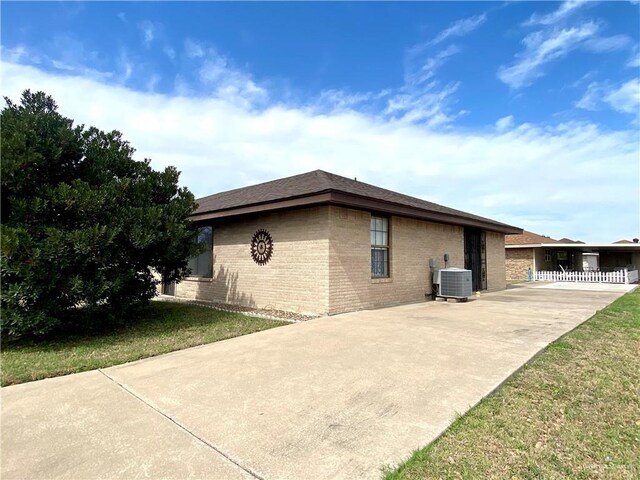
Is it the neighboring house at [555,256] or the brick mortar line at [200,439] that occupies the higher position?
the neighboring house at [555,256]

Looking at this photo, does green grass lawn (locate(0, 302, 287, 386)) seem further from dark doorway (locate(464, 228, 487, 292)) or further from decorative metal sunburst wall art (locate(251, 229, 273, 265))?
dark doorway (locate(464, 228, 487, 292))

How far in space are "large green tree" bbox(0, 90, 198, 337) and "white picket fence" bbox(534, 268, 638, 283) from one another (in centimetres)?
2499

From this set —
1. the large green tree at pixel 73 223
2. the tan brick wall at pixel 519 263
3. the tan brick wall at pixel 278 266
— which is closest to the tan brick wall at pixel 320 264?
the tan brick wall at pixel 278 266

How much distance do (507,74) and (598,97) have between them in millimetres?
2994

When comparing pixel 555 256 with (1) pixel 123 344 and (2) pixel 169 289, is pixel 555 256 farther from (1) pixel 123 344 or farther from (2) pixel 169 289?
(1) pixel 123 344

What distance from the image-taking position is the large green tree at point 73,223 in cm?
570

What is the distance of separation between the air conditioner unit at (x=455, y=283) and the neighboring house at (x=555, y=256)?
1246 centimetres

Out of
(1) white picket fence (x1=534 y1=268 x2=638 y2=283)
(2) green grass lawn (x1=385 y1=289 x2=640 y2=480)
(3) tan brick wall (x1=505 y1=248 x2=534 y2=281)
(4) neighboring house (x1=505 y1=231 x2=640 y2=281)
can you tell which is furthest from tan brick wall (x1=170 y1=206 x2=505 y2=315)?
(3) tan brick wall (x1=505 y1=248 x2=534 y2=281)

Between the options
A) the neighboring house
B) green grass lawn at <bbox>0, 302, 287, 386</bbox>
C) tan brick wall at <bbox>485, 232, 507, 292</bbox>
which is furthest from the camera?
the neighboring house

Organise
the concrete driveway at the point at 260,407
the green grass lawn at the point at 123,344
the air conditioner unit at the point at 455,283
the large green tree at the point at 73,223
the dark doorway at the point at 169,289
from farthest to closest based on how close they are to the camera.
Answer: the dark doorway at the point at 169,289
the air conditioner unit at the point at 455,283
the large green tree at the point at 73,223
the green grass lawn at the point at 123,344
the concrete driveway at the point at 260,407

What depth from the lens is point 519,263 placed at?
1031 inches

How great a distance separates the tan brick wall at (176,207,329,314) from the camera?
873 cm

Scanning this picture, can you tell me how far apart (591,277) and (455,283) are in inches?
697

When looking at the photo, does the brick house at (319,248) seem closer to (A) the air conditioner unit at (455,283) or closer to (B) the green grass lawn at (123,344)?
(A) the air conditioner unit at (455,283)
